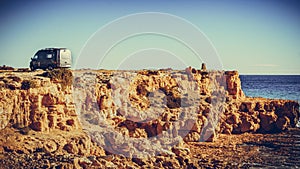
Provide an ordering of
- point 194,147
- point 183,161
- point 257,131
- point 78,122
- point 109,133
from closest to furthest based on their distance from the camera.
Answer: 1. point 183,161
2. point 109,133
3. point 78,122
4. point 194,147
5. point 257,131

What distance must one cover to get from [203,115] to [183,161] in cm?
920

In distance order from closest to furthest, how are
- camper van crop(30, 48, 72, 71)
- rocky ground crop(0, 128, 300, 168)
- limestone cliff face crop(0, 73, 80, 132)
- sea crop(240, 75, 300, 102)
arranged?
1. rocky ground crop(0, 128, 300, 168)
2. limestone cliff face crop(0, 73, 80, 132)
3. camper van crop(30, 48, 72, 71)
4. sea crop(240, 75, 300, 102)

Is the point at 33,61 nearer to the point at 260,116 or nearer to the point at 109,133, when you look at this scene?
the point at 109,133

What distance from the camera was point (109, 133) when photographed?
65.1 feet

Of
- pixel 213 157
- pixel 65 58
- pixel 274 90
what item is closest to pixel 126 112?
pixel 65 58

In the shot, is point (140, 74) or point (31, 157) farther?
point (140, 74)

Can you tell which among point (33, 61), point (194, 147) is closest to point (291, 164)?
point (194, 147)

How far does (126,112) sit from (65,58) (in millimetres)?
5469

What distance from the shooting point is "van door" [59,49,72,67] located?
2425 centimetres

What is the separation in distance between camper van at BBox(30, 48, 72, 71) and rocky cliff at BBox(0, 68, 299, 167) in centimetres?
119

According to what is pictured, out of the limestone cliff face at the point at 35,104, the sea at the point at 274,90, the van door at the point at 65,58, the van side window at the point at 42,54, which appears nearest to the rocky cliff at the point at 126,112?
the limestone cliff face at the point at 35,104

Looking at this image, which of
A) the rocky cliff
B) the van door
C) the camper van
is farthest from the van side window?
the rocky cliff

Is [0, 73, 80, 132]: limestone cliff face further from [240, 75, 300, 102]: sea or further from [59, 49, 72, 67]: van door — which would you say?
[240, 75, 300, 102]: sea

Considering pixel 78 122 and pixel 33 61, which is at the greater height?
pixel 33 61
